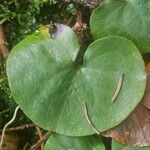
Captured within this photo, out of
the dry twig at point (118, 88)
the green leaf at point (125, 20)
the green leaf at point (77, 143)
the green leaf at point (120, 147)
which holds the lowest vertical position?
the green leaf at point (120, 147)

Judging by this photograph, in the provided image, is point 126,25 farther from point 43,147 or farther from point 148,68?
point 43,147

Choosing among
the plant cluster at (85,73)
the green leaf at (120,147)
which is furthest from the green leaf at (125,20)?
the green leaf at (120,147)

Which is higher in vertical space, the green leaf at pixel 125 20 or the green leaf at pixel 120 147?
the green leaf at pixel 125 20

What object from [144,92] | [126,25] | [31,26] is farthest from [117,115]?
[31,26]

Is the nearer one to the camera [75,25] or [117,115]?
[117,115]

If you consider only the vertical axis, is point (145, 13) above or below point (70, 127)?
above

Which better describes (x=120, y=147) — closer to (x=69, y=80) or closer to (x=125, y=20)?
(x=69, y=80)

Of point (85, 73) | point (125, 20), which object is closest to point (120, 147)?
point (85, 73)

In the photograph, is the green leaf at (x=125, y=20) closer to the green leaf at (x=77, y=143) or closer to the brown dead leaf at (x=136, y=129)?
the brown dead leaf at (x=136, y=129)
